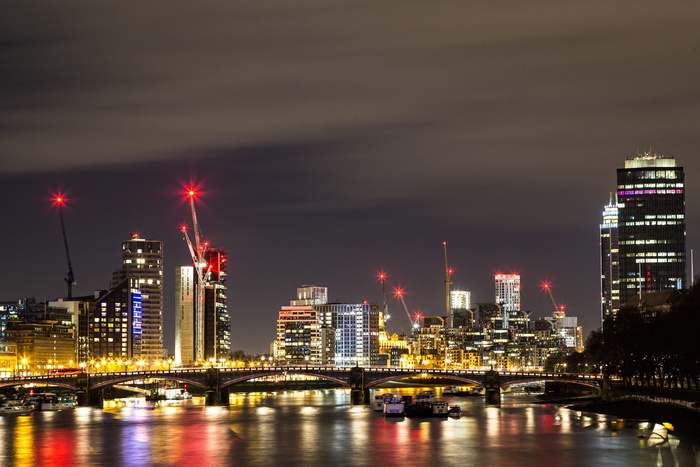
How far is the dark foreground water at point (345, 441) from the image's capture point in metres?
113

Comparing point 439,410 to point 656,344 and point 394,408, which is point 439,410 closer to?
point 394,408

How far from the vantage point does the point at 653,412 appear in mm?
152500

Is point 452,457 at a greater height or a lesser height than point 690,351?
lesser

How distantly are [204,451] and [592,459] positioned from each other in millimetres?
39751

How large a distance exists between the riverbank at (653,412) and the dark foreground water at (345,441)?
8.36 ft

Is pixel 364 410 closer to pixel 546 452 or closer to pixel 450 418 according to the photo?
pixel 450 418

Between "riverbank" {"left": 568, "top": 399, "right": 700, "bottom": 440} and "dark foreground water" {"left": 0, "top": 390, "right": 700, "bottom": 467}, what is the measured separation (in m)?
2.55

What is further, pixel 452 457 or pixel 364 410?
pixel 364 410

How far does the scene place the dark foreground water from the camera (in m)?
113

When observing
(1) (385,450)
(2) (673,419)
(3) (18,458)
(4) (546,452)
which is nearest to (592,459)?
(4) (546,452)

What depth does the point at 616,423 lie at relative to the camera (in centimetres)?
14800

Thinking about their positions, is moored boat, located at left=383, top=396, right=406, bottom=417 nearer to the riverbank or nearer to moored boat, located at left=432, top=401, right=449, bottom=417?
Result: moored boat, located at left=432, top=401, right=449, bottom=417

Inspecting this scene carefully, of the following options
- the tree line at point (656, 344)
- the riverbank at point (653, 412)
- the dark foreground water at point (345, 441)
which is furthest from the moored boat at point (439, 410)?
the tree line at point (656, 344)

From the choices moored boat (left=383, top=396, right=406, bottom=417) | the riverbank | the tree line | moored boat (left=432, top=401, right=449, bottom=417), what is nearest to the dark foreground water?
the riverbank
